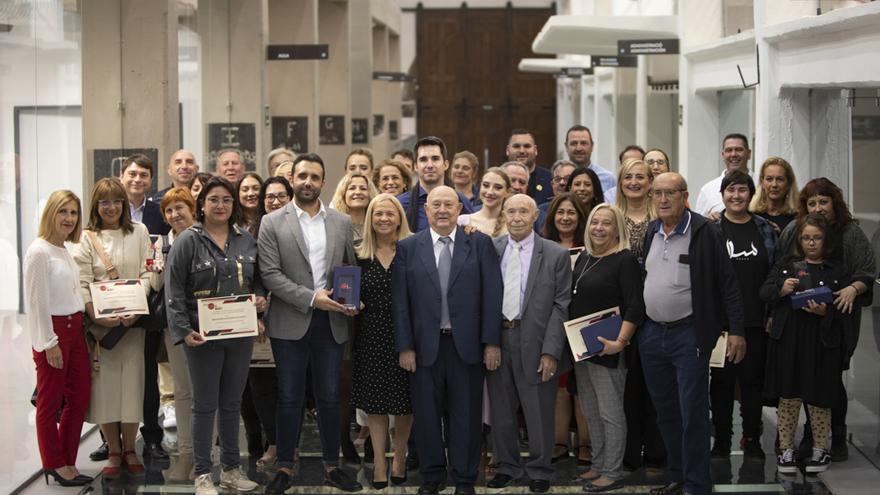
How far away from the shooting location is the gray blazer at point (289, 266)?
7656mm

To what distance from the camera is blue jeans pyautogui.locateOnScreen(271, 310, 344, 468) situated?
7723mm

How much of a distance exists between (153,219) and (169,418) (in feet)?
5.87

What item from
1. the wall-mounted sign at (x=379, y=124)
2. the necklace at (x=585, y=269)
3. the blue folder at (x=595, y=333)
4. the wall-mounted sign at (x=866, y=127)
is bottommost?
the blue folder at (x=595, y=333)

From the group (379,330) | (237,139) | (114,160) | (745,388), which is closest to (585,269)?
(379,330)

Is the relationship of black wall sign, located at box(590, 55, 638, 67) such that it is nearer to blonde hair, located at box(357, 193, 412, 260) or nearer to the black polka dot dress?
blonde hair, located at box(357, 193, 412, 260)

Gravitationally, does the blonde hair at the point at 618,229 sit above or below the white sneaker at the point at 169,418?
above

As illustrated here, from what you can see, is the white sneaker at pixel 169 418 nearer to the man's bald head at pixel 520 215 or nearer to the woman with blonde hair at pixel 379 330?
the woman with blonde hair at pixel 379 330

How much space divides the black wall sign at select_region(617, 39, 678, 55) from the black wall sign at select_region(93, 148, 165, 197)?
5.81 metres

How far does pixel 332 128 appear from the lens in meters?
22.0

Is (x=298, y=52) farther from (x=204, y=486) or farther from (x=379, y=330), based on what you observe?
(x=204, y=486)

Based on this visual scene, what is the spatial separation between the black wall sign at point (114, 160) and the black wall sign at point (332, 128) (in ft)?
32.9

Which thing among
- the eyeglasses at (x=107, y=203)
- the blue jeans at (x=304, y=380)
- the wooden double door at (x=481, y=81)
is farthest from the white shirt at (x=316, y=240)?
the wooden double door at (x=481, y=81)

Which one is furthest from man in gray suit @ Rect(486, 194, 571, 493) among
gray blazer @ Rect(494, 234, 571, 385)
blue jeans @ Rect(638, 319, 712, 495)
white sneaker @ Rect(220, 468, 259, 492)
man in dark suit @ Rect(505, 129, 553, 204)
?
man in dark suit @ Rect(505, 129, 553, 204)

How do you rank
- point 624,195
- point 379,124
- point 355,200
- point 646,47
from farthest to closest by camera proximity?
point 379,124 → point 646,47 → point 624,195 → point 355,200
